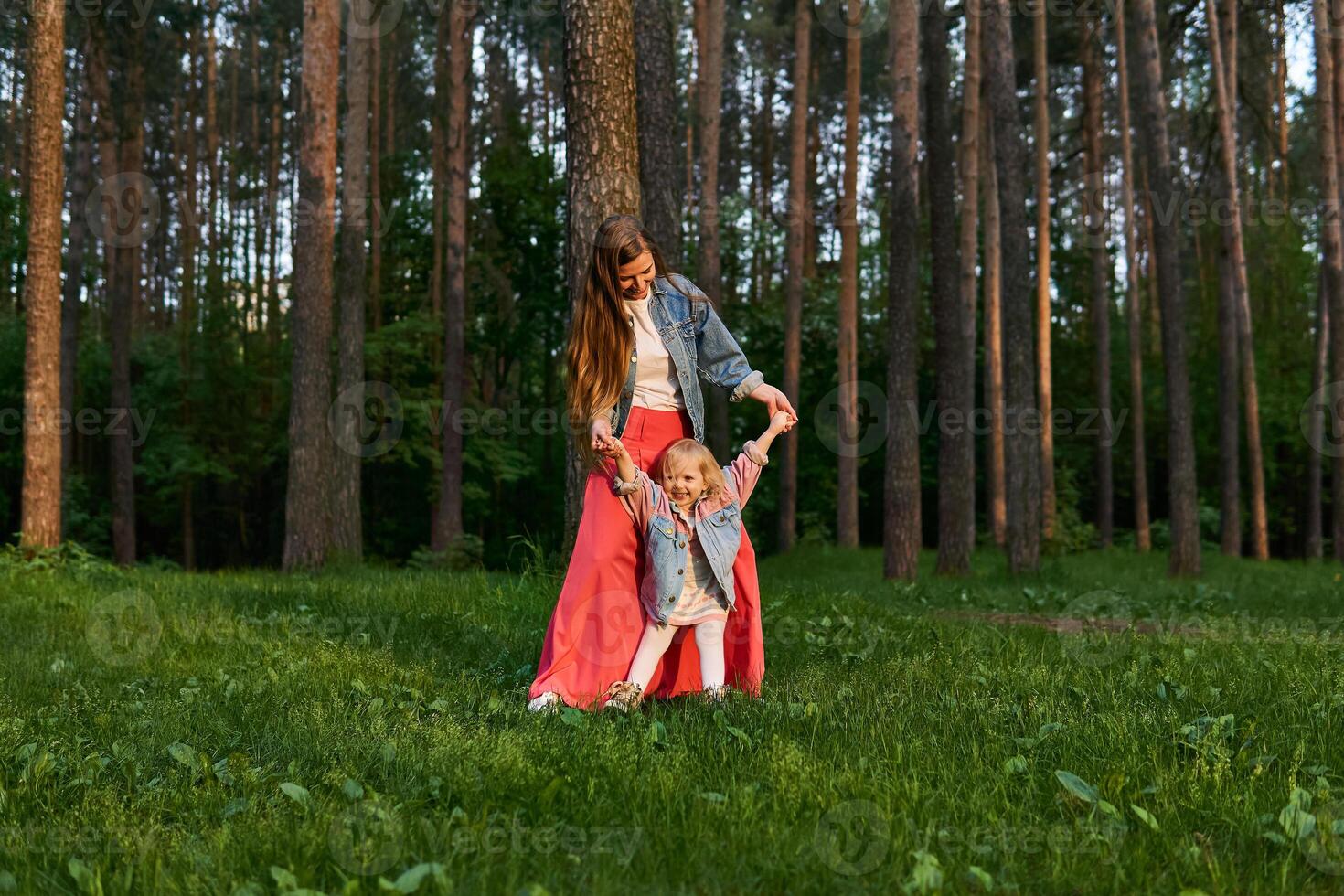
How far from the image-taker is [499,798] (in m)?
3.62

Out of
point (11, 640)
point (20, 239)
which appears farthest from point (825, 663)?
A: point (20, 239)

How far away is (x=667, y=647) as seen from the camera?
17.2 feet

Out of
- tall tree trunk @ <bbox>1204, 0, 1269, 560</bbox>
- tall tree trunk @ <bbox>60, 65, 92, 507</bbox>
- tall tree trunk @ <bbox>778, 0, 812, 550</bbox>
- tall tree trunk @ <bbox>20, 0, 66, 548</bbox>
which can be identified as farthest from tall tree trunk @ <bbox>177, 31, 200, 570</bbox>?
tall tree trunk @ <bbox>1204, 0, 1269, 560</bbox>

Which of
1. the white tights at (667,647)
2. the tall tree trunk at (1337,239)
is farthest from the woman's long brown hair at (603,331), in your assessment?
the tall tree trunk at (1337,239)

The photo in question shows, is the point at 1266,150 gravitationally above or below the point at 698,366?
above

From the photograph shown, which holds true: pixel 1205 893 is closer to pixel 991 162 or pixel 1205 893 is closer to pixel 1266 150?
pixel 991 162

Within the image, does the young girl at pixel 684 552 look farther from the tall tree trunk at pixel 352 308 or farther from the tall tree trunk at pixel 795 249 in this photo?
the tall tree trunk at pixel 795 249

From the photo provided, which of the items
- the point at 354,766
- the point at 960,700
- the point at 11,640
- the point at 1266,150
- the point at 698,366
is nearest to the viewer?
the point at 354,766

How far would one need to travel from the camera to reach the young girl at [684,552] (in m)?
5.07

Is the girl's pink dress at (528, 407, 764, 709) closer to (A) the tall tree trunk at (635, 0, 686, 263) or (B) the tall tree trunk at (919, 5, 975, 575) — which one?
(A) the tall tree trunk at (635, 0, 686, 263)

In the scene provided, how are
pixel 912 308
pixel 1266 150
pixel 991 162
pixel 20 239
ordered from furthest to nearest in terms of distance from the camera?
1. pixel 1266 150
2. pixel 991 162
3. pixel 20 239
4. pixel 912 308

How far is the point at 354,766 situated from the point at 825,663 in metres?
2.84

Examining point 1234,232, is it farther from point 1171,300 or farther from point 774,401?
point 774,401

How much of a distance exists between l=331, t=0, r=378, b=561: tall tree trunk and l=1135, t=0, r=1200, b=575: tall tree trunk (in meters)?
11.4
